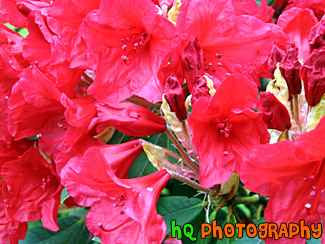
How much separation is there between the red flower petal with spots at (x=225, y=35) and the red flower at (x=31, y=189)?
67 centimetres

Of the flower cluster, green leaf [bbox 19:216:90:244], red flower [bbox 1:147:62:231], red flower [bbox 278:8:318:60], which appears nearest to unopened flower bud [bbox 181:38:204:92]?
the flower cluster

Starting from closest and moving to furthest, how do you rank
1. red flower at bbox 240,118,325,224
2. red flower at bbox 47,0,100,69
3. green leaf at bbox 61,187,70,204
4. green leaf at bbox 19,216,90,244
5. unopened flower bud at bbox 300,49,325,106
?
red flower at bbox 240,118,325,224
unopened flower bud at bbox 300,49,325,106
red flower at bbox 47,0,100,69
green leaf at bbox 61,187,70,204
green leaf at bbox 19,216,90,244

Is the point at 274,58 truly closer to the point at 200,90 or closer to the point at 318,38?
the point at 318,38

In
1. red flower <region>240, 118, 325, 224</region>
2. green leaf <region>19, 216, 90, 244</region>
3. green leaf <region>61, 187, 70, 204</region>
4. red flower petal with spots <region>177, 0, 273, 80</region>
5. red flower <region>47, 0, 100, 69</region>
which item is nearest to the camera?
red flower <region>240, 118, 325, 224</region>

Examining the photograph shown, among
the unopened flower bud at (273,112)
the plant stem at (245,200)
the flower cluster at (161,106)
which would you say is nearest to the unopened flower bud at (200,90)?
the flower cluster at (161,106)

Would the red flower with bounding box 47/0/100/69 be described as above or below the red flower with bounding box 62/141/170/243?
above

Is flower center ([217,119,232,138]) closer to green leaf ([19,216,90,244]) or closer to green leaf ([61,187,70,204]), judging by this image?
green leaf ([61,187,70,204])

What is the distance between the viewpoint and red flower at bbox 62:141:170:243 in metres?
0.93

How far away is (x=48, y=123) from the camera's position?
4.35 ft

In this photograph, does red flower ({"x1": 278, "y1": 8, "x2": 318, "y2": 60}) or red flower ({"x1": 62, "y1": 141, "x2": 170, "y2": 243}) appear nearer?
red flower ({"x1": 62, "y1": 141, "x2": 170, "y2": 243})

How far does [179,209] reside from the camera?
1.39m

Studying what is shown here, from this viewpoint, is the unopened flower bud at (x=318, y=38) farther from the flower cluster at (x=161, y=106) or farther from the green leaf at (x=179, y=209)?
the green leaf at (x=179, y=209)

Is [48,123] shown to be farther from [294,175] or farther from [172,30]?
[294,175]

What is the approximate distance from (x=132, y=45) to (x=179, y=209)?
615 mm
